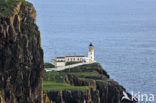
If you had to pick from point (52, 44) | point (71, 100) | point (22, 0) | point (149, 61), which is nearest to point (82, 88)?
point (71, 100)

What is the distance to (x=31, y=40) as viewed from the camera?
209ft

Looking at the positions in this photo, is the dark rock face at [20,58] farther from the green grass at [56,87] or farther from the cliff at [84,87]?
the green grass at [56,87]

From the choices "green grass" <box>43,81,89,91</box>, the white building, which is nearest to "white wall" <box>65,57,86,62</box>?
the white building

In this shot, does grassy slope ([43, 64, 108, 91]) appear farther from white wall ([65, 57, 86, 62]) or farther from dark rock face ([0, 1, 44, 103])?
dark rock face ([0, 1, 44, 103])

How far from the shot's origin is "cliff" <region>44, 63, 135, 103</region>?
316 ft

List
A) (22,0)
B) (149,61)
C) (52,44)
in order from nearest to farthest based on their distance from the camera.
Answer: (22,0) → (149,61) → (52,44)

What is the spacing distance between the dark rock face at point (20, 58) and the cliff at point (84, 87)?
2154 centimetres

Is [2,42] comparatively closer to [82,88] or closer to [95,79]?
[82,88]

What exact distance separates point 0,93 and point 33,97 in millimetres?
5431

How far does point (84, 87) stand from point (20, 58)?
4176 centimetres

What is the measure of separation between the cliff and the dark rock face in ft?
70.7

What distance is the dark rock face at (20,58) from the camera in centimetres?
6016

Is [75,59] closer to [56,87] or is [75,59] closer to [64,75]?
[64,75]

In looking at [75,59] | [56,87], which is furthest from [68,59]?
[56,87]
